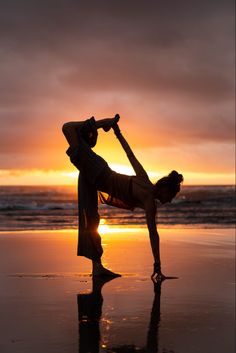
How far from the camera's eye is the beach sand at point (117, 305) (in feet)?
10.7

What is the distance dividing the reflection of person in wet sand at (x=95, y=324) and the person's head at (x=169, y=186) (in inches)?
33.9

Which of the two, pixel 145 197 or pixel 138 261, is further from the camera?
pixel 138 261

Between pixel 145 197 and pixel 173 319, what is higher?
pixel 145 197

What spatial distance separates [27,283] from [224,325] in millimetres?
2273

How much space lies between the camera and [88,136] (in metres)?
5.59

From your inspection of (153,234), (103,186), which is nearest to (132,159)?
(103,186)

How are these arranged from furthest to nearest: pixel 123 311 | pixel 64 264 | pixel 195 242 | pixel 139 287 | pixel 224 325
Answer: pixel 195 242, pixel 64 264, pixel 139 287, pixel 123 311, pixel 224 325

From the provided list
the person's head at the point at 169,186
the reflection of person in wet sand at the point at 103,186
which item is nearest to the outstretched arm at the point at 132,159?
the reflection of person in wet sand at the point at 103,186

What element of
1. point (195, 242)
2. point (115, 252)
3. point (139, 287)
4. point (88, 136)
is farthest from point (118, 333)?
point (195, 242)

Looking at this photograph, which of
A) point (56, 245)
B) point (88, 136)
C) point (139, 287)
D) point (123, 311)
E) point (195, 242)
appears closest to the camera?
point (123, 311)

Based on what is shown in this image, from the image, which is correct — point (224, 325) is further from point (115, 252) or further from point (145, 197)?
point (115, 252)

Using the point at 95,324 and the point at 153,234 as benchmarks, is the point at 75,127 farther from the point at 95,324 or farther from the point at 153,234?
the point at 95,324

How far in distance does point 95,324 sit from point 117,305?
62cm

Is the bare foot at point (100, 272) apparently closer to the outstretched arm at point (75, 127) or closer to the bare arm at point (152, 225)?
the bare arm at point (152, 225)
